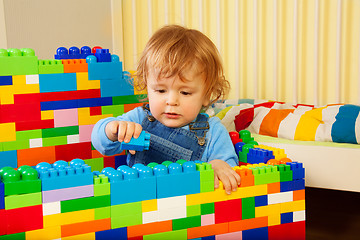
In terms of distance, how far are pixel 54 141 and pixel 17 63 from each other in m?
0.20

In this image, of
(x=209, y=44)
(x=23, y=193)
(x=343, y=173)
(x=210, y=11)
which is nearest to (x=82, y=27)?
(x=210, y=11)

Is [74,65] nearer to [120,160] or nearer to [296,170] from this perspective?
[120,160]

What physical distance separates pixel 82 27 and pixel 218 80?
1.13 metres

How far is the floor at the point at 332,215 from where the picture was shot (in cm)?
118

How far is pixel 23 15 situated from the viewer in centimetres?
179

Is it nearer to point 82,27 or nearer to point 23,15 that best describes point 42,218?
point 23,15

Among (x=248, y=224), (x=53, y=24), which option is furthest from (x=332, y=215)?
(x=53, y=24)

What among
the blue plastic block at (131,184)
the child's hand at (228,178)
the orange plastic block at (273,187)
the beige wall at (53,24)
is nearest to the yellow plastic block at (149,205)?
the blue plastic block at (131,184)

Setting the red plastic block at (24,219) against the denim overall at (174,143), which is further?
the denim overall at (174,143)

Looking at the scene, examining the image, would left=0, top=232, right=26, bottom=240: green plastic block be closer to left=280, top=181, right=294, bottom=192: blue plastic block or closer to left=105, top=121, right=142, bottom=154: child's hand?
left=105, top=121, right=142, bottom=154: child's hand

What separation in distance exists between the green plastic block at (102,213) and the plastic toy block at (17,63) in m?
0.48

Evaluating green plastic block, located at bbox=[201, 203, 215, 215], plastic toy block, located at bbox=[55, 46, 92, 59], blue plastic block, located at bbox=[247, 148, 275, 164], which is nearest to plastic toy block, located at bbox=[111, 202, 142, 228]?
green plastic block, located at bbox=[201, 203, 215, 215]

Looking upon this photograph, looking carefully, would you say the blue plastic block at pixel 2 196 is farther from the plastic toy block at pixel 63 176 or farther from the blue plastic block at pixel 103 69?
the blue plastic block at pixel 103 69

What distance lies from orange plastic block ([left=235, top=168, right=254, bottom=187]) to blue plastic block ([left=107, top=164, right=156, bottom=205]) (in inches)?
6.2
